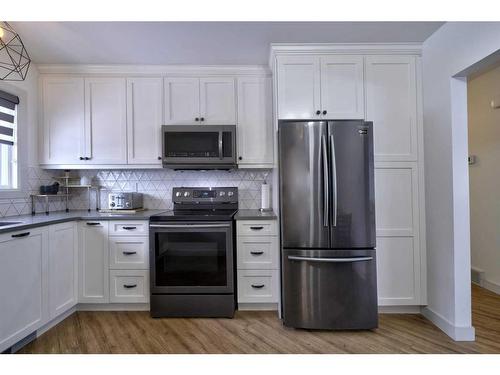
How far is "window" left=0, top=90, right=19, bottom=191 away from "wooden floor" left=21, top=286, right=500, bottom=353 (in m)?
1.39

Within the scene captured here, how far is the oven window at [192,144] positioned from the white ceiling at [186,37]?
73 cm

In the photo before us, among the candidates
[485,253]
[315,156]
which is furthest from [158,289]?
[485,253]

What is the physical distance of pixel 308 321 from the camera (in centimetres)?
220

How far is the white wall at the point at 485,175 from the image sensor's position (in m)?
3.05

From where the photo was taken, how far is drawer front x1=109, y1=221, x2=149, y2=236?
256 centimetres

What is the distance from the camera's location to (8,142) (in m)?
2.57

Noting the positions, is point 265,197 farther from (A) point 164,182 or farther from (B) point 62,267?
(B) point 62,267

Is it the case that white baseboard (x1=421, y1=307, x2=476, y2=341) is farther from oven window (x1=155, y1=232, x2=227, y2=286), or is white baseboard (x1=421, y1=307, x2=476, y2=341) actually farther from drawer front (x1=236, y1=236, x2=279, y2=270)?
oven window (x1=155, y1=232, x2=227, y2=286)

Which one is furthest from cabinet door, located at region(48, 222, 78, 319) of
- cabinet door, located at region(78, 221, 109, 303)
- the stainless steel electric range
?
the stainless steel electric range

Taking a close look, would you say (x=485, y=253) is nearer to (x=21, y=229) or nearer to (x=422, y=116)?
(x=422, y=116)

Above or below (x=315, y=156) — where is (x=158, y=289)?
below

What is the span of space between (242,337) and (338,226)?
1.13m
